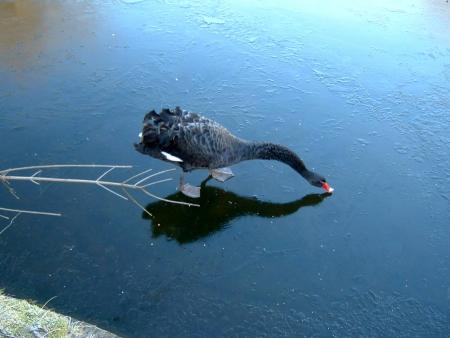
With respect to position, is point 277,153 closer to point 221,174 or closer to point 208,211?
point 221,174

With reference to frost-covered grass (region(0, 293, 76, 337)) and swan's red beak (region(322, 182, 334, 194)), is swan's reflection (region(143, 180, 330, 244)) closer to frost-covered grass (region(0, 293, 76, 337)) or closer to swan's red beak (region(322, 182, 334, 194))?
swan's red beak (region(322, 182, 334, 194))

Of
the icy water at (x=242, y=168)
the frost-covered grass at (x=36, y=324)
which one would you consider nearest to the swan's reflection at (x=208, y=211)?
the icy water at (x=242, y=168)

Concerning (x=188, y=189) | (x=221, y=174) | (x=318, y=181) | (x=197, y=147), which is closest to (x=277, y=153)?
(x=318, y=181)

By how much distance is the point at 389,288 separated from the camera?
346 cm

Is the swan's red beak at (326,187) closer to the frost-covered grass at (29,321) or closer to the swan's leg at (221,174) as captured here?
the swan's leg at (221,174)

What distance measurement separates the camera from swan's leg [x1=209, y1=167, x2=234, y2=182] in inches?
168

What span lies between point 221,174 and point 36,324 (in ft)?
6.58

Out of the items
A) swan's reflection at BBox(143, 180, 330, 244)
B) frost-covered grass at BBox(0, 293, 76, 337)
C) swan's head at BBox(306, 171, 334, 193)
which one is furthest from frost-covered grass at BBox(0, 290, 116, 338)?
swan's head at BBox(306, 171, 334, 193)

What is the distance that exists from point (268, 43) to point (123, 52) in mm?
1798

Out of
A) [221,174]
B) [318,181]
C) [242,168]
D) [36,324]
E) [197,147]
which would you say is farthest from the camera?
[242,168]

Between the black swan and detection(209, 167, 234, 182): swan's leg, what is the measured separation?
11cm

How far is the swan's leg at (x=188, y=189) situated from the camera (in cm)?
409

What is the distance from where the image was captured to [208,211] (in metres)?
4.01

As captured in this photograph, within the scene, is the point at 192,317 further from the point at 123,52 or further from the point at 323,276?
the point at 123,52
